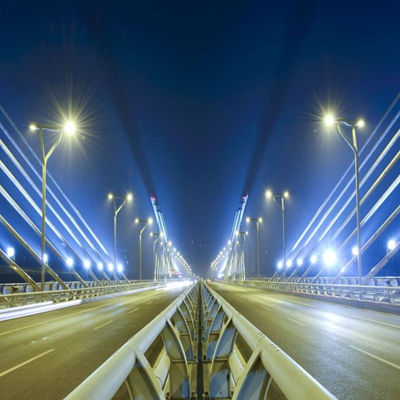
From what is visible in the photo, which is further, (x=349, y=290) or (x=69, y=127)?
(x=349, y=290)

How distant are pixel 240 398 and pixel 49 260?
2613 inches

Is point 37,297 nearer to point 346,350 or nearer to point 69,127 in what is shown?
point 69,127

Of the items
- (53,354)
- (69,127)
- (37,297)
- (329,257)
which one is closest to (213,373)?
(53,354)

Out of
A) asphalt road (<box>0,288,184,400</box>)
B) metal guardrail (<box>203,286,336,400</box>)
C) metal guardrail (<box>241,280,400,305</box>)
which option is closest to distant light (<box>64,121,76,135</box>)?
asphalt road (<box>0,288,184,400</box>)

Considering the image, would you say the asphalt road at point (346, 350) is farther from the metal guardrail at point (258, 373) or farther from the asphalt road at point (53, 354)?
the asphalt road at point (53, 354)

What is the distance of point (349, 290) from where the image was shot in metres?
28.7

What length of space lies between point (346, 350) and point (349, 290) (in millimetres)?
19364

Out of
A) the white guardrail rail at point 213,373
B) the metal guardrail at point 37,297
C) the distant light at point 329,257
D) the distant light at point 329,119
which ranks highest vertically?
the distant light at point 329,119

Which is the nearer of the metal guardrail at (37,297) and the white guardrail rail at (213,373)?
the white guardrail rail at (213,373)

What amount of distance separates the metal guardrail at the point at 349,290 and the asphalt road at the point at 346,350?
5.49m

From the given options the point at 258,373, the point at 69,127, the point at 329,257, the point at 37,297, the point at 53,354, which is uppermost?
the point at 69,127

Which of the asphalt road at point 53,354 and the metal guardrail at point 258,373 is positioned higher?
the metal guardrail at point 258,373

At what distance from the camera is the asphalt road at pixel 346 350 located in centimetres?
693

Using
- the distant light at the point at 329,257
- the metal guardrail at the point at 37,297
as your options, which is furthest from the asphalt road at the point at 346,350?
the distant light at the point at 329,257
